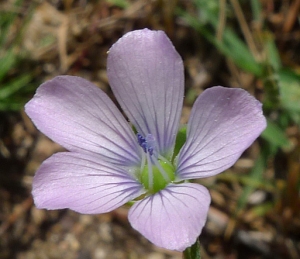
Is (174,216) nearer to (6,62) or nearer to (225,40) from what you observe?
(225,40)

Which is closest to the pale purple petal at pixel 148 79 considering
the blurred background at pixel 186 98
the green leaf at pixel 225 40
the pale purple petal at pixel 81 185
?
the pale purple petal at pixel 81 185

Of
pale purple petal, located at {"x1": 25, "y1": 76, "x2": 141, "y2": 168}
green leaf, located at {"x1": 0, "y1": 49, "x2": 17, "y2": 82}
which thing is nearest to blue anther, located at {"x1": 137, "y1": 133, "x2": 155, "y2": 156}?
pale purple petal, located at {"x1": 25, "y1": 76, "x2": 141, "y2": 168}

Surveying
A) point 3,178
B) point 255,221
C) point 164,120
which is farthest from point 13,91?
point 255,221

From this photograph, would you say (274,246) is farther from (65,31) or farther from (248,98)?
(65,31)

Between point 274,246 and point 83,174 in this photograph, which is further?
point 274,246

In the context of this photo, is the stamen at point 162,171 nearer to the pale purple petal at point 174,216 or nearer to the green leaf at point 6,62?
the pale purple petal at point 174,216

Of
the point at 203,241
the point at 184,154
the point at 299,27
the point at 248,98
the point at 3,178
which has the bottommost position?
the point at 203,241
